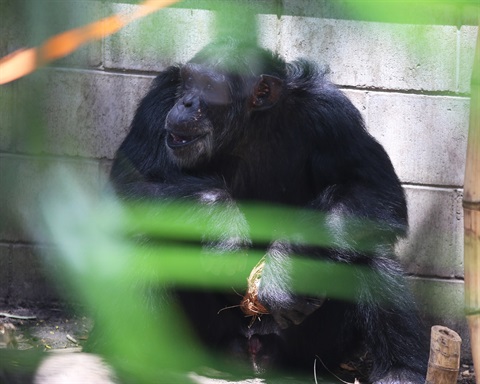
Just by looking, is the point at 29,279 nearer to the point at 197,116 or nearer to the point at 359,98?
the point at 197,116

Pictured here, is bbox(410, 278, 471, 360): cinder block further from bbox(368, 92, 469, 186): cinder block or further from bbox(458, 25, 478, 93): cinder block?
bbox(458, 25, 478, 93): cinder block

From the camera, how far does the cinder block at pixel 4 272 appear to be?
5277 mm

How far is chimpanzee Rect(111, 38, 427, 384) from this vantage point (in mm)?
3768

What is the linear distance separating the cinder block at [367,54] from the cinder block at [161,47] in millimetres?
439

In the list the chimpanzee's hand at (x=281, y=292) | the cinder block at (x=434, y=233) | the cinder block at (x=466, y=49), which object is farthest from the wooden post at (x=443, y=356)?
the cinder block at (x=466, y=49)

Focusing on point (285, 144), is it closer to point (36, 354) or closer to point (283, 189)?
point (283, 189)

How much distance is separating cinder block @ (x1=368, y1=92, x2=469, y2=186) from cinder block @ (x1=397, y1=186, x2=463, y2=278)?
99 millimetres

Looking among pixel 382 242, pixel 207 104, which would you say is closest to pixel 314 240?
pixel 382 242

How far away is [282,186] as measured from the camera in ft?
13.7

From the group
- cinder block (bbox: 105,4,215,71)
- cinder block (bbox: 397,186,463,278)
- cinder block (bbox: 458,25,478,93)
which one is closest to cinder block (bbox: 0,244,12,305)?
cinder block (bbox: 105,4,215,71)

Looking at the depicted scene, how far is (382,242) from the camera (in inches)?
155

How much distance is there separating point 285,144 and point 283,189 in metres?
0.25

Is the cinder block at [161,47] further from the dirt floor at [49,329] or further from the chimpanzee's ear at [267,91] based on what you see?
the dirt floor at [49,329]

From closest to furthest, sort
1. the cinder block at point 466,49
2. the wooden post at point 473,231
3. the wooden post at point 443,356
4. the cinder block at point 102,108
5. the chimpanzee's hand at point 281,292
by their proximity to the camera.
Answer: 1. the wooden post at point 473,231
2. the wooden post at point 443,356
3. the chimpanzee's hand at point 281,292
4. the cinder block at point 466,49
5. the cinder block at point 102,108
